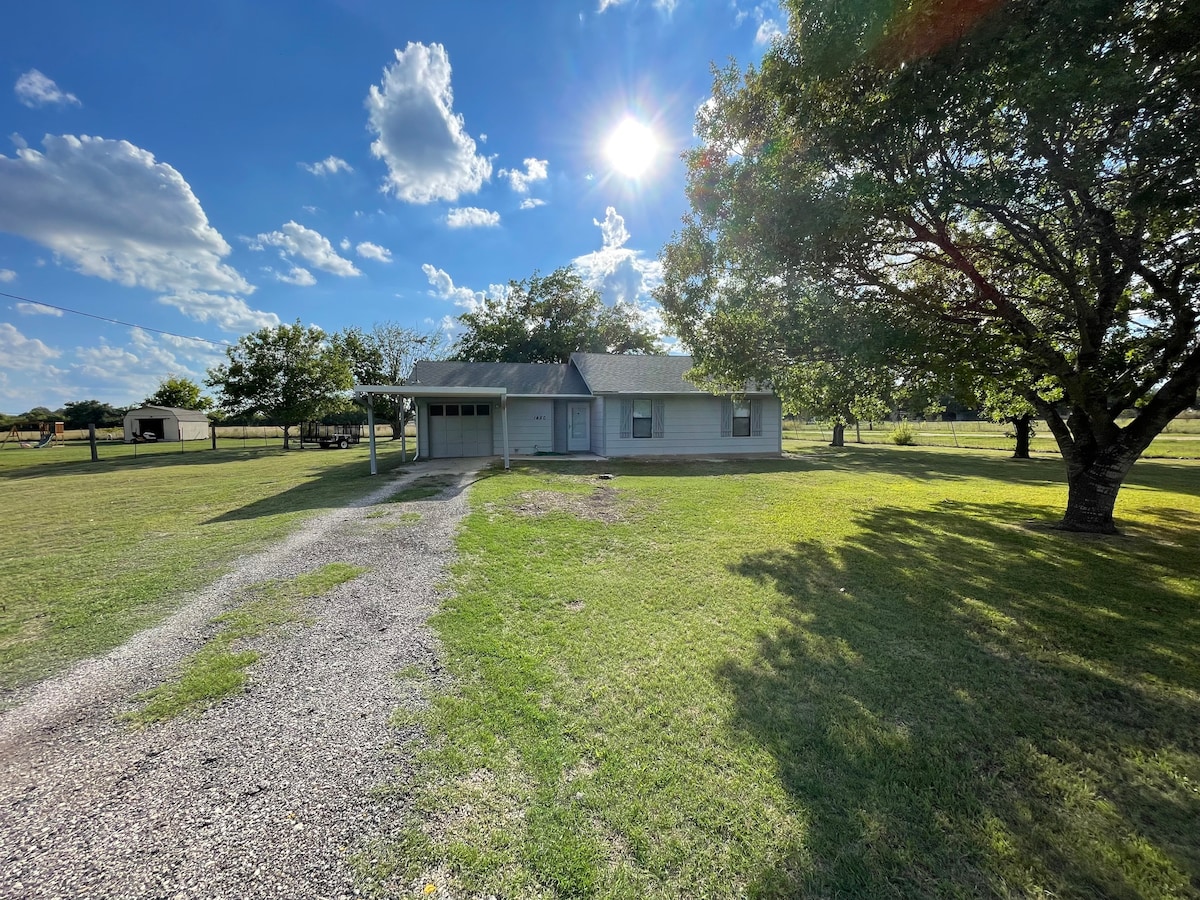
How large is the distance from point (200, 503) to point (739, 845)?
11.2 metres

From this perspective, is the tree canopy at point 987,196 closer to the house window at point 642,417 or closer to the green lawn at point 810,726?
the green lawn at point 810,726

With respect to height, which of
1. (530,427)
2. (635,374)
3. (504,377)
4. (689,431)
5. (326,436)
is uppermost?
(635,374)

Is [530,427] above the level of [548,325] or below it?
below

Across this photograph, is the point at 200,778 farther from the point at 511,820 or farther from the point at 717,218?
the point at 717,218

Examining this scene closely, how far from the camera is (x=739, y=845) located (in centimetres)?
190

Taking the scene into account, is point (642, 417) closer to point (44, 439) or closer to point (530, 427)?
point (530, 427)

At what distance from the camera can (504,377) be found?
17.3 meters

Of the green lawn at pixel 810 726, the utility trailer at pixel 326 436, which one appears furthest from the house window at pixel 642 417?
the utility trailer at pixel 326 436

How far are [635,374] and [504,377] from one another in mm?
4996

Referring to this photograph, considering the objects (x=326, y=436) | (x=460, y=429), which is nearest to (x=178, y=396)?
(x=326, y=436)

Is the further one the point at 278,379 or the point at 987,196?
the point at 278,379

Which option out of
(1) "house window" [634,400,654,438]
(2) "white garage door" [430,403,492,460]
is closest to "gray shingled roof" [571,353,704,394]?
(1) "house window" [634,400,654,438]

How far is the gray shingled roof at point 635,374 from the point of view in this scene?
16.2 m

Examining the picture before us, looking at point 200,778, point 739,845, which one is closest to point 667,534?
point 739,845
